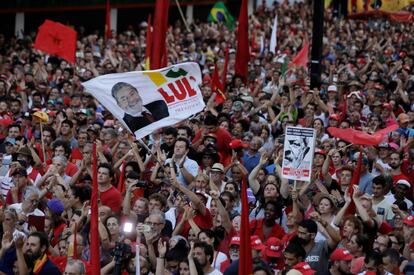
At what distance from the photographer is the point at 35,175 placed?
13.6 meters

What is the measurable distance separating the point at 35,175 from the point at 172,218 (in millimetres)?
2392

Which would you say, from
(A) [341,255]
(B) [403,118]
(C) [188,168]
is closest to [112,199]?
(C) [188,168]

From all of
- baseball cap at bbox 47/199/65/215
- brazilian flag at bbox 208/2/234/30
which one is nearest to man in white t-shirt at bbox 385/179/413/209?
baseball cap at bbox 47/199/65/215

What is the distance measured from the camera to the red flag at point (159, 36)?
16.7 meters

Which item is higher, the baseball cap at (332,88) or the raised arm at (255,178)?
the baseball cap at (332,88)

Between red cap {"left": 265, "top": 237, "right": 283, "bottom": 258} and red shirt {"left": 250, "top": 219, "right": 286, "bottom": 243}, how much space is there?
553 mm

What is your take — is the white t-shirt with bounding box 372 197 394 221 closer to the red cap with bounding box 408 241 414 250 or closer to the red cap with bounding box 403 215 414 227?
the red cap with bounding box 403 215 414 227

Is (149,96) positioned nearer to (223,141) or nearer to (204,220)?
(223,141)

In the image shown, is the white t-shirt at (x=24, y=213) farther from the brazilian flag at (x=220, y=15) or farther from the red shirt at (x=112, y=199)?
the brazilian flag at (x=220, y=15)

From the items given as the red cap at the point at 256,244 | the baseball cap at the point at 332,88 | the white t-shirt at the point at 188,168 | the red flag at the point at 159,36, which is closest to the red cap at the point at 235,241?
the red cap at the point at 256,244

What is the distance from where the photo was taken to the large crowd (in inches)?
398

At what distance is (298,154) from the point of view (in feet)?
39.8

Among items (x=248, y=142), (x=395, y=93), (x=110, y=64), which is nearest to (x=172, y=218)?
(x=248, y=142)

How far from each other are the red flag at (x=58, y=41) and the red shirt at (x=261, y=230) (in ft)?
33.1
